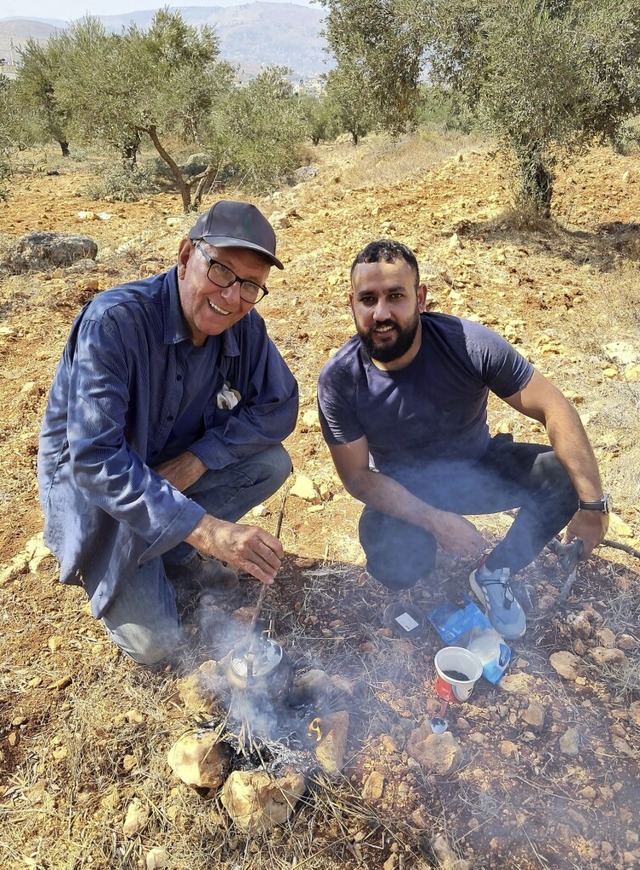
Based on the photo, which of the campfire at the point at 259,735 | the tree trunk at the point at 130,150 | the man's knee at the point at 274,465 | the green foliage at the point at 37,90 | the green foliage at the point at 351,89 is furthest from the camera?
the green foliage at the point at 37,90

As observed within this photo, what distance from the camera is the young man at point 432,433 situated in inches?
84.7

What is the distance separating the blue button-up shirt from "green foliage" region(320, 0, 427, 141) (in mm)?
6429

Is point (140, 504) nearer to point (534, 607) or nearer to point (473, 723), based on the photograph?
point (473, 723)

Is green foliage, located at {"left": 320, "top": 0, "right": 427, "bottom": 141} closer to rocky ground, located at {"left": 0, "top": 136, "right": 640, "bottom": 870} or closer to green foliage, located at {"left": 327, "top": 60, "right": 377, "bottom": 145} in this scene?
green foliage, located at {"left": 327, "top": 60, "right": 377, "bottom": 145}

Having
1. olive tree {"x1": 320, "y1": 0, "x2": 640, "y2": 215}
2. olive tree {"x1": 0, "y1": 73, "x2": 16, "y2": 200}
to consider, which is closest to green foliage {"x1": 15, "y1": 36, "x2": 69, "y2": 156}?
olive tree {"x1": 0, "y1": 73, "x2": 16, "y2": 200}

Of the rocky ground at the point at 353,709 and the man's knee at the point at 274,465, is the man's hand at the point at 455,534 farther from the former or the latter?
the man's knee at the point at 274,465

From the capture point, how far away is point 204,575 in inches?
98.0

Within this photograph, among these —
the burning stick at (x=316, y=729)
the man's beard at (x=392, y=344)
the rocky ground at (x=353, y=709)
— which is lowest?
the rocky ground at (x=353, y=709)

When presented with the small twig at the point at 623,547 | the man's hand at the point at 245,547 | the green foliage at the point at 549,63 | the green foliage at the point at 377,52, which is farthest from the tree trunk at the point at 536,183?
the man's hand at the point at 245,547

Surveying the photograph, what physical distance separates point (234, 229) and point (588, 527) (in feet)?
5.63

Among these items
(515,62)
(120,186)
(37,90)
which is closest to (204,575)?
(515,62)

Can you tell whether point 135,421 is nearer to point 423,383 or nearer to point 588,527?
point 423,383

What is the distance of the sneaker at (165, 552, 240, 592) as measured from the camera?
8.16 ft

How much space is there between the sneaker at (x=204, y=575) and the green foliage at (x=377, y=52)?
7011 mm
